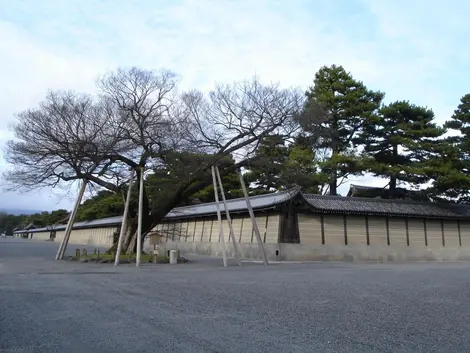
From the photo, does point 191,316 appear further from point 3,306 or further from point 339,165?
point 339,165

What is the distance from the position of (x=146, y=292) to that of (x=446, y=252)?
83.9 feet

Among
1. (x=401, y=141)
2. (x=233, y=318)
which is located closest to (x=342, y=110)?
(x=401, y=141)

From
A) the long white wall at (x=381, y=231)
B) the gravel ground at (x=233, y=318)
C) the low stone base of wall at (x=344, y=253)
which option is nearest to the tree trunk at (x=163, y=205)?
the low stone base of wall at (x=344, y=253)

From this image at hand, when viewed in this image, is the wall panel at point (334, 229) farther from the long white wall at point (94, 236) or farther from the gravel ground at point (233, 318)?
the long white wall at point (94, 236)

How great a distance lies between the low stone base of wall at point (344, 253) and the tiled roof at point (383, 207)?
2.13m

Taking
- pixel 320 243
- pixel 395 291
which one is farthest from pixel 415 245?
pixel 395 291

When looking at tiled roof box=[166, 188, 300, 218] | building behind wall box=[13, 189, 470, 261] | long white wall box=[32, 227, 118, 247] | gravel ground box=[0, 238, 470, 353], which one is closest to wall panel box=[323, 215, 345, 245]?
building behind wall box=[13, 189, 470, 261]

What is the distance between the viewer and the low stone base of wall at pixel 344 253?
23.8 meters

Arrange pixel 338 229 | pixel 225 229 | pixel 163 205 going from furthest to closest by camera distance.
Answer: pixel 225 229 < pixel 338 229 < pixel 163 205

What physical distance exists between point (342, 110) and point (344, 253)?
1347 centimetres

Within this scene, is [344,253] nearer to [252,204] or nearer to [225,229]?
[252,204]

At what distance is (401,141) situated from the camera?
3089 centimetres

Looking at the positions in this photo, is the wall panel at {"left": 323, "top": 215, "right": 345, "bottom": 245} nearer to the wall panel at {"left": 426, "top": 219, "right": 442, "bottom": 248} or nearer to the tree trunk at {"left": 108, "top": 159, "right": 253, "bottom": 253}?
the wall panel at {"left": 426, "top": 219, "right": 442, "bottom": 248}

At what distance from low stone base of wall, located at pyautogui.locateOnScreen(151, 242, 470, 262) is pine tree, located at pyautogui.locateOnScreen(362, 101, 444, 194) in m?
5.57
